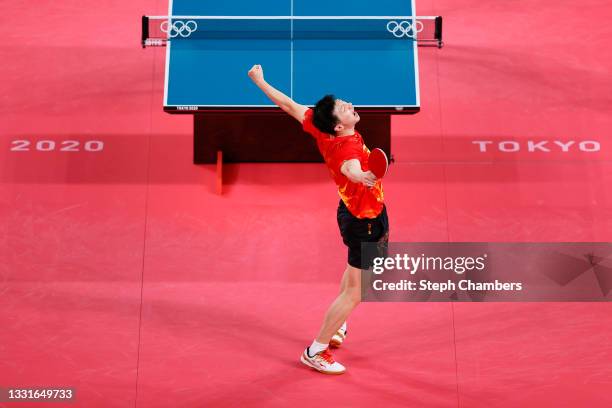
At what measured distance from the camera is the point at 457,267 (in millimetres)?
5266

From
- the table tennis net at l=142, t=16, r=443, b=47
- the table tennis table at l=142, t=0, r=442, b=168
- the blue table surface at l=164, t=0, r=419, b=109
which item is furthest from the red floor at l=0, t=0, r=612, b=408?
the table tennis net at l=142, t=16, r=443, b=47

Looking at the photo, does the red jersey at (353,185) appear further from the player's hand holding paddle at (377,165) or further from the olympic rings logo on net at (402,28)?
the olympic rings logo on net at (402,28)

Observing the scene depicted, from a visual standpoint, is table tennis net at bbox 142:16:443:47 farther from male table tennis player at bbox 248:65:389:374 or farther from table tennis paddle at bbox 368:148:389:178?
table tennis paddle at bbox 368:148:389:178

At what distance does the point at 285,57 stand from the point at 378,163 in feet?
6.45

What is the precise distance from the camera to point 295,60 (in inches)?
212

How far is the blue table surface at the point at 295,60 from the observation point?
5281 mm

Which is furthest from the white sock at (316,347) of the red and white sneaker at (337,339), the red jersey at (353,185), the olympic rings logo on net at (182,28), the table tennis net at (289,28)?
the olympic rings logo on net at (182,28)

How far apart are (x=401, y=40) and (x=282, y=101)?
139 centimetres

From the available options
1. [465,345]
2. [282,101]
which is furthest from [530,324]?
[282,101]

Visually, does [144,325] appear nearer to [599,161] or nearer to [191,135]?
[191,135]

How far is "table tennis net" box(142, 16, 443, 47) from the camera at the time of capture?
17.9ft

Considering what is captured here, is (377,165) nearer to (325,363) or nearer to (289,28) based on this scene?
(325,363)

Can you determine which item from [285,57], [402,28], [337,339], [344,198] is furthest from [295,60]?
[337,339]

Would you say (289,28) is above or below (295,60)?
above
